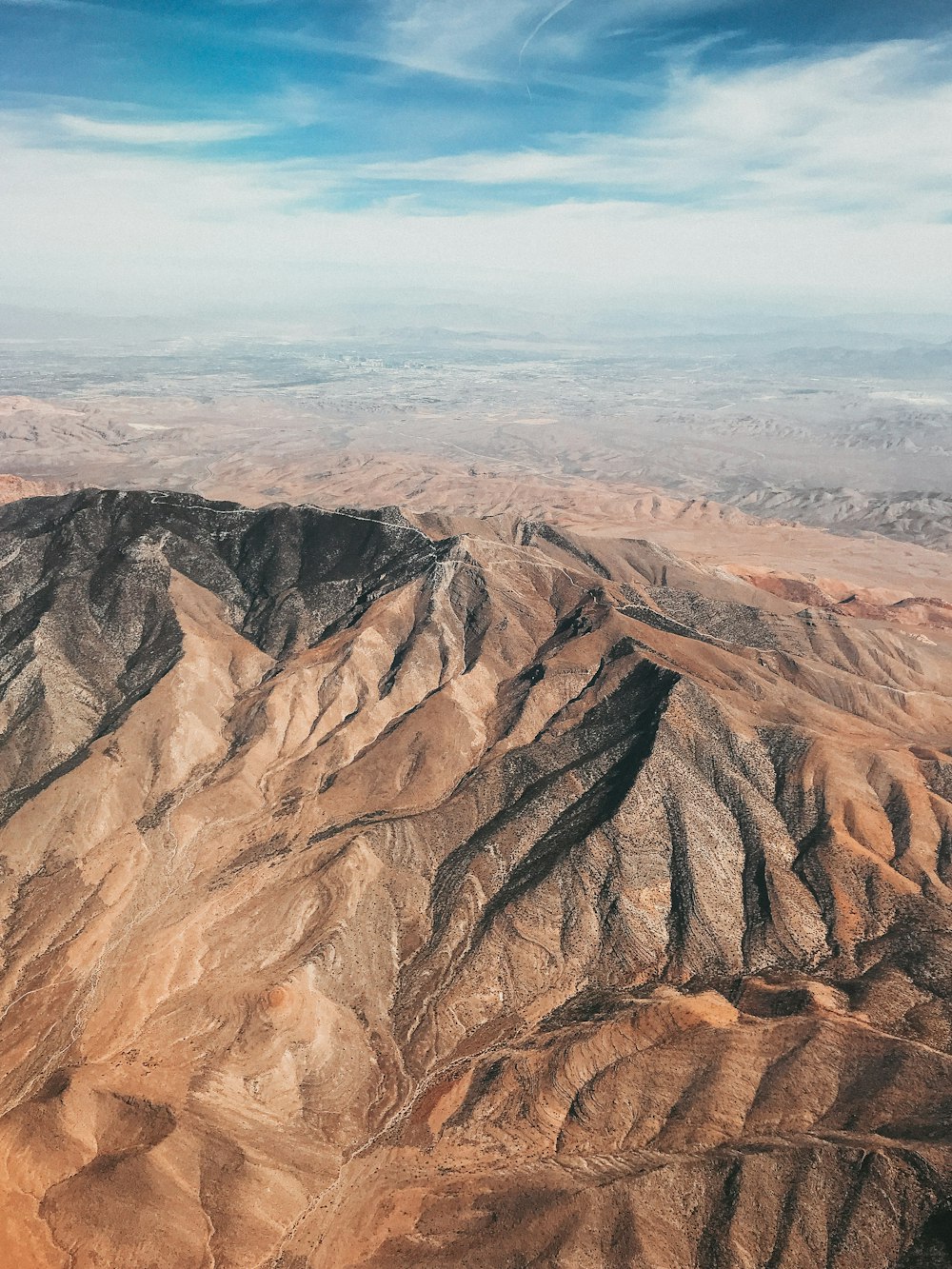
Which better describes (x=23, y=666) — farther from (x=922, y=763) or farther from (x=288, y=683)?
(x=922, y=763)

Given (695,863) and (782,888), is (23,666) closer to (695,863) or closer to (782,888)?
(695,863)

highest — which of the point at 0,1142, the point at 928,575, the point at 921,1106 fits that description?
the point at 921,1106

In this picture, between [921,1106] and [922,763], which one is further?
[922,763]

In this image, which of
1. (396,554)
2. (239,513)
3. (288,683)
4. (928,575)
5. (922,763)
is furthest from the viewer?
(928,575)

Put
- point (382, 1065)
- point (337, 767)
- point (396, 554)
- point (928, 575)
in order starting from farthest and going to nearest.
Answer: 1. point (928, 575)
2. point (396, 554)
3. point (337, 767)
4. point (382, 1065)

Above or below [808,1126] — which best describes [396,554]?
above

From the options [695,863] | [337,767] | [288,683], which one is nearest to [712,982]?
[695,863]
